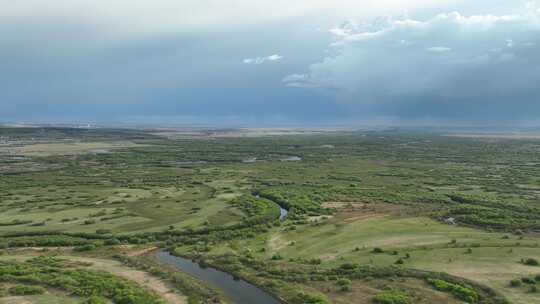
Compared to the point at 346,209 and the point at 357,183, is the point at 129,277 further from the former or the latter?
the point at 357,183

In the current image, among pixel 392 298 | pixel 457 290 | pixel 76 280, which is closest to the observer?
pixel 392 298

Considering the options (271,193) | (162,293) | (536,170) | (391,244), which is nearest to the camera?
(162,293)

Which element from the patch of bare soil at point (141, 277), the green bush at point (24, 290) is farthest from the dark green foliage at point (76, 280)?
the green bush at point (24, 290)

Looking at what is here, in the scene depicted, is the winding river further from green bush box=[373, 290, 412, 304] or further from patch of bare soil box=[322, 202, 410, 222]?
patch of bare soil box=[322, 202, 410, 222]

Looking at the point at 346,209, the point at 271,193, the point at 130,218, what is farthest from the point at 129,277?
the point at 271,193

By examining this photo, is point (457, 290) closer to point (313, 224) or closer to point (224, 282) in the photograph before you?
point (224, 282)

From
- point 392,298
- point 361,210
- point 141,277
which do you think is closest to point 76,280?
point 141,277

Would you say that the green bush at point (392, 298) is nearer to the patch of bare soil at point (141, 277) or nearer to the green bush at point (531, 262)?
the green bush at point (531, 262)
